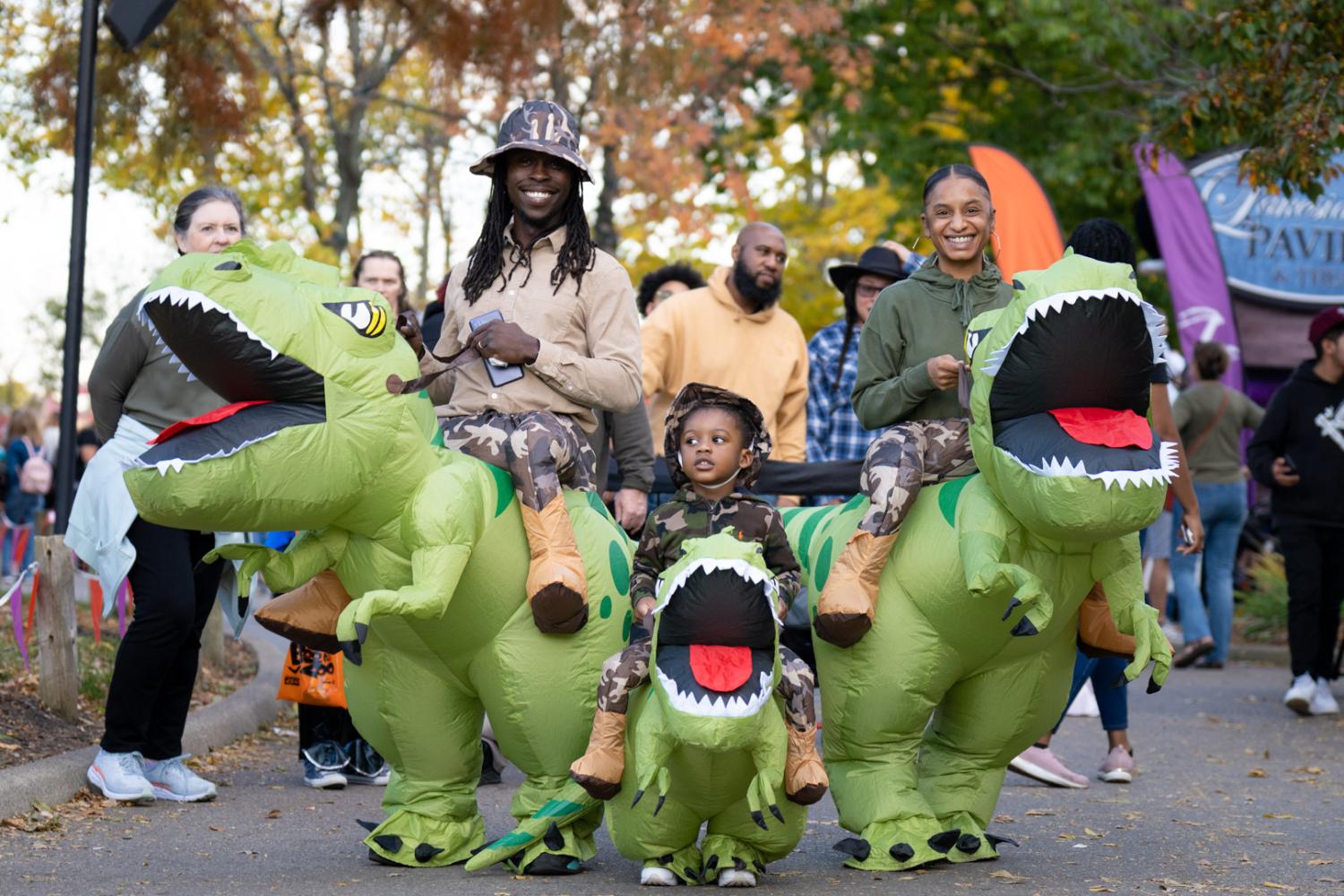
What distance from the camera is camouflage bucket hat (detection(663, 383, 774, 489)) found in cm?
552

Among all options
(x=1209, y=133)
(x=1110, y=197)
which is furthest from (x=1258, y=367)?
(x=1209, y=133)

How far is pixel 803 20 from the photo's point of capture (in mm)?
17312

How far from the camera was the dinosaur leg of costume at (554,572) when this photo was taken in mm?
5129

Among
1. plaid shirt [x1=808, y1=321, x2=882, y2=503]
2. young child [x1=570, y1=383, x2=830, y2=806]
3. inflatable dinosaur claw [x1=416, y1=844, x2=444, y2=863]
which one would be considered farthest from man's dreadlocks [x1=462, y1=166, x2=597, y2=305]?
plaid shirt [x1=808, y1=321, x2=882, y2=503]

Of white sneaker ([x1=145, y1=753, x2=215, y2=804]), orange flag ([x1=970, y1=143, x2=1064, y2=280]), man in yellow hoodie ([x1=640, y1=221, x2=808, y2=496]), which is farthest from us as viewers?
orange flag ([x1=970, y1=143, x2=1064, y2=280])

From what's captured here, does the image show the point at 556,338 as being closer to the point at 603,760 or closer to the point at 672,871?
the point at 603,760

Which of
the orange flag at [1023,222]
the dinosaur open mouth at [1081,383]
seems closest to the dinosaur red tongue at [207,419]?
the dinosaur open mouth at [1081,383]

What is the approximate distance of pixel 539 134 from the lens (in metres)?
5.60

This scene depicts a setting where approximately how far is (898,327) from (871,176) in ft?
51.0

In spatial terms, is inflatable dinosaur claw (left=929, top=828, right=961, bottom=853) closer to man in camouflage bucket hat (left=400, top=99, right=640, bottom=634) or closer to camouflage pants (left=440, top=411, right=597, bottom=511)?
man in camouflage bucket hat (left=400, top=99, right=640, bottom=634)

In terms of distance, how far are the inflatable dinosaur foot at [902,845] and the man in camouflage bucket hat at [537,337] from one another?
114cm

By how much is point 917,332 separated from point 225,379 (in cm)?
222

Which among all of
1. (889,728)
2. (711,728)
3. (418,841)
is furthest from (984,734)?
(418,841)

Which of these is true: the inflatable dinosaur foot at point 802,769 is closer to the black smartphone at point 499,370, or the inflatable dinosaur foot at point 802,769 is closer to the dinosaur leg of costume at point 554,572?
the dinosaur leg of costume at point 554,572
